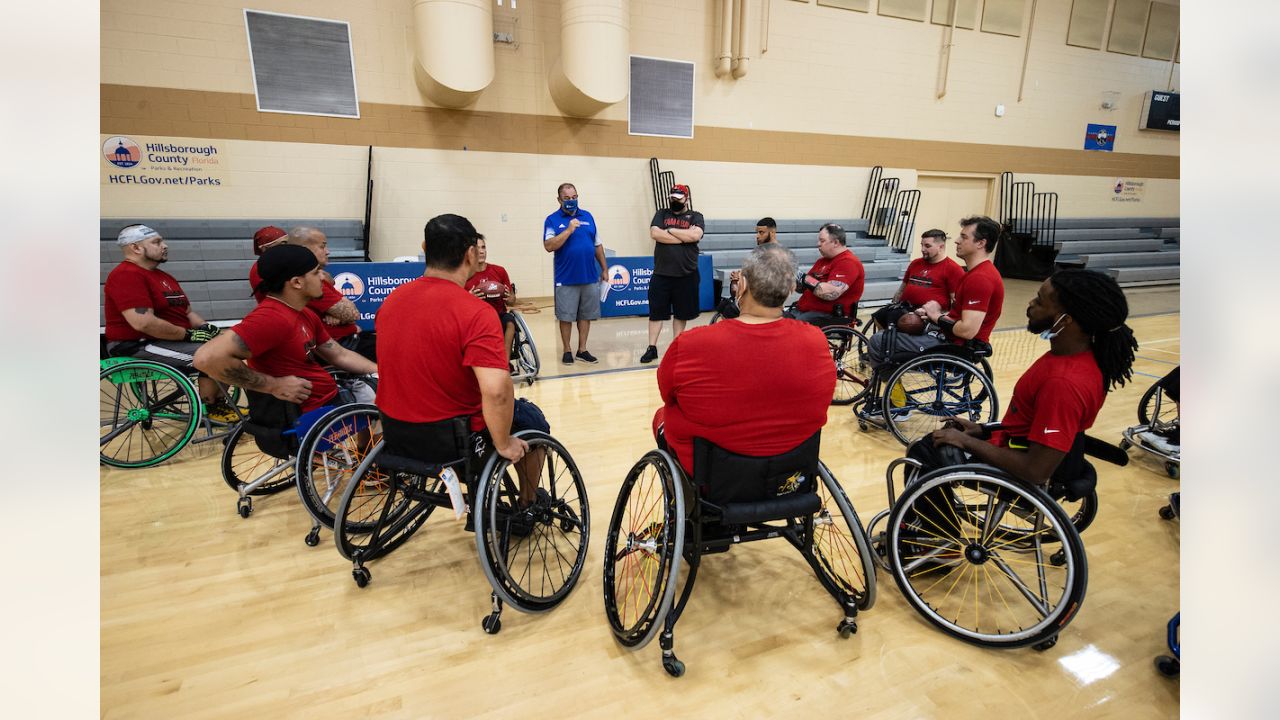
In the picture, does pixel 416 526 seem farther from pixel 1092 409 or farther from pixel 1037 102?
pixel 1037 102

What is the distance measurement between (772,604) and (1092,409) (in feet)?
3.91

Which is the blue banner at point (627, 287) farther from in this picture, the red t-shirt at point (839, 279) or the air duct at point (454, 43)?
the red t-shirt at point (839, 279)

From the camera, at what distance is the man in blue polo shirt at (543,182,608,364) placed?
487cm

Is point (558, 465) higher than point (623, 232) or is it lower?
lower

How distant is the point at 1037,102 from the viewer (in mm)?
9930

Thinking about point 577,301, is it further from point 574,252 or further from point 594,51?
point 594,51

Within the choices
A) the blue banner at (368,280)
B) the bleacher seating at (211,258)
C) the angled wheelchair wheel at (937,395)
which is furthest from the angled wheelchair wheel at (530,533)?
the bleacher seating at (211,258)

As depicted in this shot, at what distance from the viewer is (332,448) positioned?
2.61 m

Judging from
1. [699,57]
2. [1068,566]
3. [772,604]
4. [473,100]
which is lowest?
[772,604]

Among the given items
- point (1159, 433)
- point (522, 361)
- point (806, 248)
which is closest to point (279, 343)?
point (522, 361)

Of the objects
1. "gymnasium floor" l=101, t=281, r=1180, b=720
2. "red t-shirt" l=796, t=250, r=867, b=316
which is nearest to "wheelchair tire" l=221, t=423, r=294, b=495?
"gymnasium floor" l=101, t=281, r=1180, b=720

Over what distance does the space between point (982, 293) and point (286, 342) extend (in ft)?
10.8

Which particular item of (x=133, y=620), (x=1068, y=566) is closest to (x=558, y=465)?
(x=133, y=620)

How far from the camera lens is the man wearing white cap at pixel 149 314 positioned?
3170 mm
